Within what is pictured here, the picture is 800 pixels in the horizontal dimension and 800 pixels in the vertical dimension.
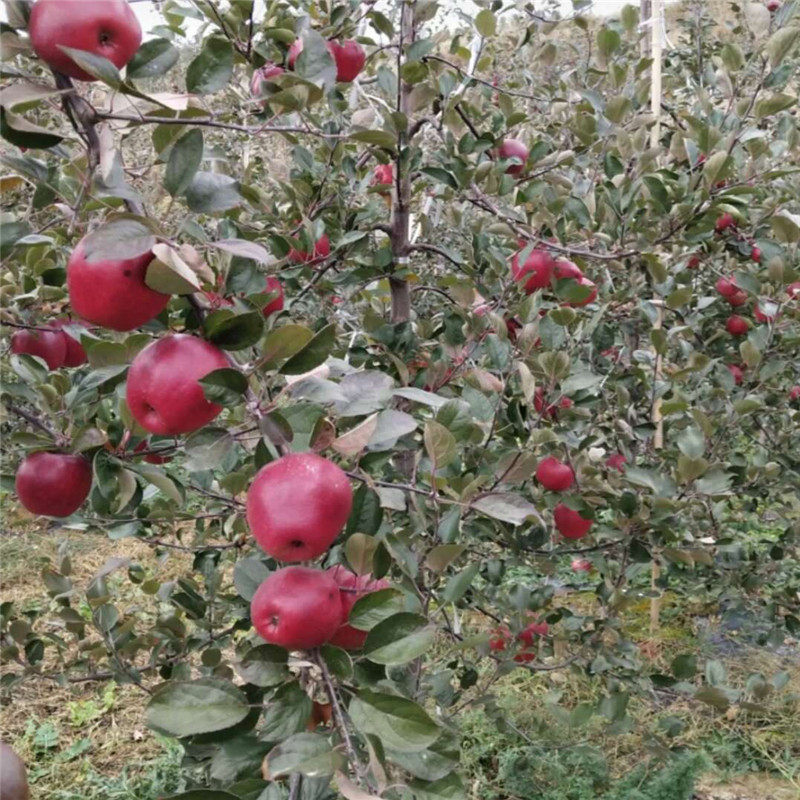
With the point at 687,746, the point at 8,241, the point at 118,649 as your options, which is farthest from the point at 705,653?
the point at 8,241

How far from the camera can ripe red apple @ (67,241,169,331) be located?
23.0 inches

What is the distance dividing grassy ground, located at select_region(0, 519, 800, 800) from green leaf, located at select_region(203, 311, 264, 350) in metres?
1.32

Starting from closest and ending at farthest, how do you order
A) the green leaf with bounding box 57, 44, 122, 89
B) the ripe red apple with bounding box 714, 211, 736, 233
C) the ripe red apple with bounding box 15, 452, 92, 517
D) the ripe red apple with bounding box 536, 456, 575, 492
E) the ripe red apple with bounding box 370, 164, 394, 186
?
the green leaf with bounding box 57, 44, 122, 89 < the ripe red apple with bounding box 15, 452, 92, 517 < the ripe red apple with bounding box 536, 456, 575, 492 < the ripe red apple with bounding box 370, 164, 394, 186 < the ripe red apple with bounding box 714, 211, 736, 233

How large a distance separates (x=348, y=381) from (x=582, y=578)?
281cm

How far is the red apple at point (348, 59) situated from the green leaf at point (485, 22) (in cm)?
20

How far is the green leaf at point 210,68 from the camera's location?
680mm

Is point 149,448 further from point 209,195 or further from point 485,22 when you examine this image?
point 485,22

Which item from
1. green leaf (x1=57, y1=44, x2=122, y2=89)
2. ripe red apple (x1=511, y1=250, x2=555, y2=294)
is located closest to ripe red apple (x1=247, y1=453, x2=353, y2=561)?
green leaf (x1=57, y1=44, x2=122, y2=89)

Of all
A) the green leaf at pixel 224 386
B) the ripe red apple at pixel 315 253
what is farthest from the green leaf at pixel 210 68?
the ripe red apple at pixel 315 253

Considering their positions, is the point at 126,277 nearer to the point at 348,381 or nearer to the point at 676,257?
the point at 348,381

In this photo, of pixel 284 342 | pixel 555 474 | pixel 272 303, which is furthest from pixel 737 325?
pixel 284 342

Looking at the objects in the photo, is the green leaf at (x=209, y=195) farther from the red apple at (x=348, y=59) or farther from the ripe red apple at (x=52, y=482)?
the red apple at (x=348, y=59)

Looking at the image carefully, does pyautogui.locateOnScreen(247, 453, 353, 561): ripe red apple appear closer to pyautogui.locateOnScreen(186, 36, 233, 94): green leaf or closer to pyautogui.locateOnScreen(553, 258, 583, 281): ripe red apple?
pyautogui.locateOnScreen(186, 36, 233, 94): green leaf

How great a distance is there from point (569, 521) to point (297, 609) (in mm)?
895
